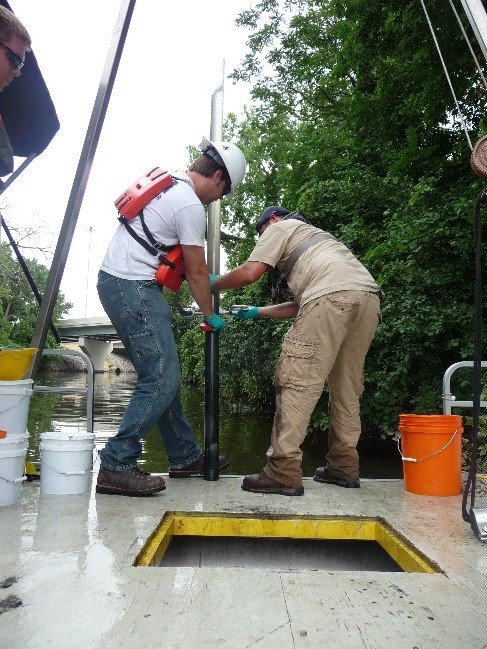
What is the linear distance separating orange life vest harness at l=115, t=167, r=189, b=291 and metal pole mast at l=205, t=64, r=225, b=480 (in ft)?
1.88

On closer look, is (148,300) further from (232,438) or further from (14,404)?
(232,438)

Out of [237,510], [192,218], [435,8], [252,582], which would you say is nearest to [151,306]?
[192,218]

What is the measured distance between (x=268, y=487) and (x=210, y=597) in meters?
1.48

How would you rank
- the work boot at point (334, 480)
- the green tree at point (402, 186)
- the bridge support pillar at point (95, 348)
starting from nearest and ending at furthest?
the work boot at point (334, 480), the green tree at point (402, 186), the bridge support pillar at point (95, 348)

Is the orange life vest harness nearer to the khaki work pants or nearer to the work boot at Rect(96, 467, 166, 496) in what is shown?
the khaki work pants

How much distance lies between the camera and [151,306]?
126 inches

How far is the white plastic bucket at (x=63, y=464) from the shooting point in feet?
10.4

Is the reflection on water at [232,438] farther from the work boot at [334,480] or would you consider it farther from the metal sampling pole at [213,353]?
the work boot at [334,480]

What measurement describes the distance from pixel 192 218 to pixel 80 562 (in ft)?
5.80

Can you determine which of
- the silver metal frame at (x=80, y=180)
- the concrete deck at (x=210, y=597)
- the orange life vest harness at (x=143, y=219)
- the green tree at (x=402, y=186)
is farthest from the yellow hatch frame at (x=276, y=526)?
the green tree at (x=402, y=186)

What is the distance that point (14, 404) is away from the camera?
3033 mm

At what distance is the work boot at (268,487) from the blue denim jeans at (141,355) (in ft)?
2.01

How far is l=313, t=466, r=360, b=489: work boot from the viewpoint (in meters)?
3.50

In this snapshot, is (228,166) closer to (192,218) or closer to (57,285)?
(192,218)
